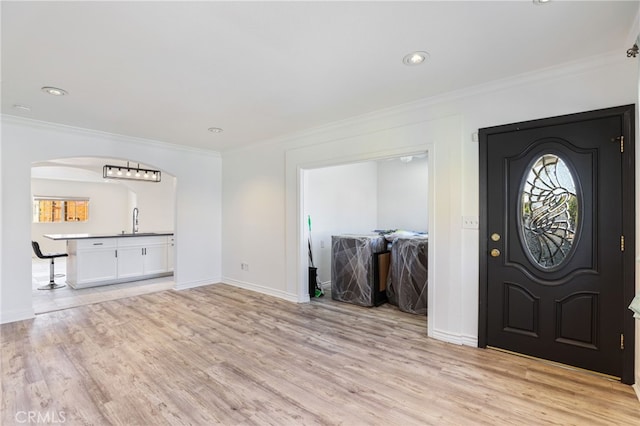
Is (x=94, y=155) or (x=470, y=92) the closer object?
(x=470, y=92)

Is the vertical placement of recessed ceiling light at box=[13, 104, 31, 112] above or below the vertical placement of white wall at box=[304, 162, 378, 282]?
above

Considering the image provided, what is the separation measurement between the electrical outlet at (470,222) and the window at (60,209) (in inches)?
→ 473

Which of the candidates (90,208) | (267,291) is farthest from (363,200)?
A: (90,208)

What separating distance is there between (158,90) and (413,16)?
8.17 ft

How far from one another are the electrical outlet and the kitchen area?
481cm

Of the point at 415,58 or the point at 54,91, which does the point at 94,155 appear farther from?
the point at 415,58

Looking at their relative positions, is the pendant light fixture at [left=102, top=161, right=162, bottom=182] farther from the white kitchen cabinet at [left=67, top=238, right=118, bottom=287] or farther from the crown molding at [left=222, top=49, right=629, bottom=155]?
the crown molding at [left=222, top=49, right=629, bottom=155]

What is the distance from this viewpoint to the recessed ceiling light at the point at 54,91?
3.06 metres

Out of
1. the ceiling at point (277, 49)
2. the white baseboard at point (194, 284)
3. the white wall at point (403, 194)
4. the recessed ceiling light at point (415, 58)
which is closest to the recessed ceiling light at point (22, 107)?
the ceiling at point (277, 49)

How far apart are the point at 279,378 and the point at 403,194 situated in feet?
16.4

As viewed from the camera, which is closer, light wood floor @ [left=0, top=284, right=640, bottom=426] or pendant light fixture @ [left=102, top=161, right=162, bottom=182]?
light wood floor @ [left=0, top=284, right=640, bottom=426]

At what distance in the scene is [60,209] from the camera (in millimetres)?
10133

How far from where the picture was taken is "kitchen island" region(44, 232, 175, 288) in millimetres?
5609

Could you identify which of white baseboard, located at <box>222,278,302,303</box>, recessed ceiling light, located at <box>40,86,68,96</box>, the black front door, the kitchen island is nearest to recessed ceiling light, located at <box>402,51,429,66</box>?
the black front door
